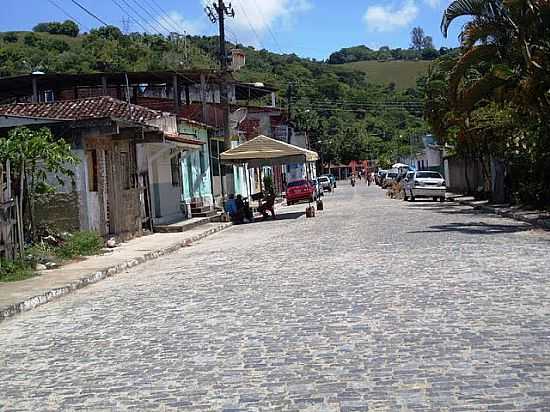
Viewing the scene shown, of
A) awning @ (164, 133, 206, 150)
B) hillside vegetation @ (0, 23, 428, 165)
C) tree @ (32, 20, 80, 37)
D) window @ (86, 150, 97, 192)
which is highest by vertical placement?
tree @ (32, 20, 80, 37)

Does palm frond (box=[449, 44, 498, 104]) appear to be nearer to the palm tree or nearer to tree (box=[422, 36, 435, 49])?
the palm tree

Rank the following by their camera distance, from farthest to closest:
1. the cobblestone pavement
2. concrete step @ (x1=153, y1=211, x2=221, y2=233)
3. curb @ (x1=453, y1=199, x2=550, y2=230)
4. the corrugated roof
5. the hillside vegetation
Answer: the hillside vegetation → concrete step @ (x1=153, y1=211, x2=221, y2=233) → the corrugated roof → curb @ (x1=453, y1=199, x2=550, y2=230) → the cobblestone pavement

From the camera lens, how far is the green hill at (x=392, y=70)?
14025cm

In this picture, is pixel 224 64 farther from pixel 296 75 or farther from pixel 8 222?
pixel 296 75

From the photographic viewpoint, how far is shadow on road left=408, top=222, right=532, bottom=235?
66.0 ft

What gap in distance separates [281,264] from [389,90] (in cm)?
12038

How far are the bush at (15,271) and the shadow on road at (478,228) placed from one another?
33.9 feet

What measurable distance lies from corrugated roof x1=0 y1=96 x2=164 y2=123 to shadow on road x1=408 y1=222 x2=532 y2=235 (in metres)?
9.88

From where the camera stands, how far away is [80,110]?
80.8ft

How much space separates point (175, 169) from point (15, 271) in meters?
17.8

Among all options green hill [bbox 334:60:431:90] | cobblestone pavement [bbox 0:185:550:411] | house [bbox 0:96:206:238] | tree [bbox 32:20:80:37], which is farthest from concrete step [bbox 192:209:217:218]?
green hill [bbox 334:60:431:90]

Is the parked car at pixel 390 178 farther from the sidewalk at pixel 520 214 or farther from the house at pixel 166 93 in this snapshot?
the sidewalk at pixel 520 214

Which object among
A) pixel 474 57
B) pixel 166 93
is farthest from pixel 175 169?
pixel 166 93

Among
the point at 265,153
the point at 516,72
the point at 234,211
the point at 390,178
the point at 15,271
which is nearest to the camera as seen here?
the point at 15,271
